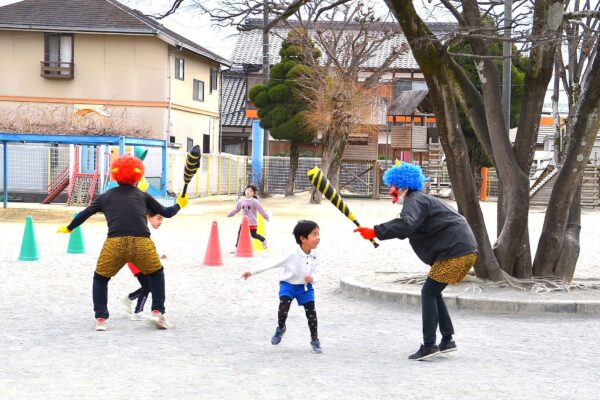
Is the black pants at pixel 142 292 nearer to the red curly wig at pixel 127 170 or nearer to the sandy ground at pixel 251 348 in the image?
the sandy ground at pixel 251 348

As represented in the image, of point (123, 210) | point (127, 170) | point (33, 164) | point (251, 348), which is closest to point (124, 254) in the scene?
point (123, 210)

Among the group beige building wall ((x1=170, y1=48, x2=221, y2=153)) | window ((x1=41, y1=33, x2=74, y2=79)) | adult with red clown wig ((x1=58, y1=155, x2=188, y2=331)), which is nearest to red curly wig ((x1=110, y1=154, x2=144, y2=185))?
adult with red clown wig ((x1=58, y1=155, x2=188, y2=331))

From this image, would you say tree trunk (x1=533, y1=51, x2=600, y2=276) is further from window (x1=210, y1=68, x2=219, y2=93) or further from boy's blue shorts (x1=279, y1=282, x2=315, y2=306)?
window (x1=210, y1=68, x2=219, y2=93)

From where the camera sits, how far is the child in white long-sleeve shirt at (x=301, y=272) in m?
7.57

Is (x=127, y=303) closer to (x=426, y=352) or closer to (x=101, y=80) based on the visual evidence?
(x=426, y=352)

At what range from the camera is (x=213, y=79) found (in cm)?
4566

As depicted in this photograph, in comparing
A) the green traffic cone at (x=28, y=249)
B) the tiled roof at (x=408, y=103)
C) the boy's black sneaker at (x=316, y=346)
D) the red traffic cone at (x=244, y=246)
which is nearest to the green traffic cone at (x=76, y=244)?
the green traffic cone at (x=28, y=249)

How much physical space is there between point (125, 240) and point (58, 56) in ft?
108

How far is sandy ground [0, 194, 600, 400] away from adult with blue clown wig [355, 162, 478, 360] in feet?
0.91

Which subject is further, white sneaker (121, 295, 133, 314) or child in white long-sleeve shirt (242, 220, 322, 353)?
white sneaker (121, 295, 133, 314)

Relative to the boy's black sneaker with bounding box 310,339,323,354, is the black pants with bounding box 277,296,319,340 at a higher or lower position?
higher

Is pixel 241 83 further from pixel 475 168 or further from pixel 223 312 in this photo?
pixel 223 312

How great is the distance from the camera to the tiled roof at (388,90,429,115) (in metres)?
42.0

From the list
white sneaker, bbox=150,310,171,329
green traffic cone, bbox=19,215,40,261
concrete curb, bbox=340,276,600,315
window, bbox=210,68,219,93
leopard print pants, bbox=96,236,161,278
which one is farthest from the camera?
window, bbox=210,68,219,93
